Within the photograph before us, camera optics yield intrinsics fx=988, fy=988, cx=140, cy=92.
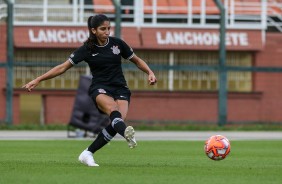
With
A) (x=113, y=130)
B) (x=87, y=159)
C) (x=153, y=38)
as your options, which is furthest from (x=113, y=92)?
(x=153, y=38)

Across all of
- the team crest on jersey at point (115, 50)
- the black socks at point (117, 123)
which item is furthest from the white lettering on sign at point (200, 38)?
the black socks at point (117, 123)

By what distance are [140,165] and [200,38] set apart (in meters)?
18.5

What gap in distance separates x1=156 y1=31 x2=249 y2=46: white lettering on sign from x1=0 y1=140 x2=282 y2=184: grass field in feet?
38.2

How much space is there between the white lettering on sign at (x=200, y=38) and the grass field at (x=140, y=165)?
38.2 ft

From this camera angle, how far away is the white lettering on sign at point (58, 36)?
2981 centimetres

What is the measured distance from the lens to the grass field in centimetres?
1057

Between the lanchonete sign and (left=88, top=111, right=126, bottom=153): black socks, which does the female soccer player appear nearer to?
(left=88, top=111, right=126, bottom=153): black socks

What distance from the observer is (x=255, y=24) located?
3100cm

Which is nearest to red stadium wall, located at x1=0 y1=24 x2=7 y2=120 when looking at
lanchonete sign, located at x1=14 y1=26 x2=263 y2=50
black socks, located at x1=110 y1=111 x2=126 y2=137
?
lanchonete sign, located at x1=14 y1=26 x2=263 y2=50

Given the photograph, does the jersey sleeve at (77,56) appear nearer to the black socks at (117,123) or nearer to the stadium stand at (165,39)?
the black socks at (117,123)

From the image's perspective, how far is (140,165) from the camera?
12.9 metres

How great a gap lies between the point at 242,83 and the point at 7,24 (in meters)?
7.75

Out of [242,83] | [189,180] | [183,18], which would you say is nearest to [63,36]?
[183,18]

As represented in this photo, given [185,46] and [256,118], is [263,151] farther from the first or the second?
[185,46]
